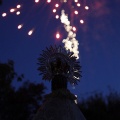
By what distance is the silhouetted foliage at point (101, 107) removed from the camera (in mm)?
27448

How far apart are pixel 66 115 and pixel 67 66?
2586 millimetres

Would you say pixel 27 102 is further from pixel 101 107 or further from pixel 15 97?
pixel 101 107

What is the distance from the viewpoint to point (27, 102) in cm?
3556

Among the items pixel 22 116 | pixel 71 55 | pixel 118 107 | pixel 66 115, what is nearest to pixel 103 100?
pixel 118 107

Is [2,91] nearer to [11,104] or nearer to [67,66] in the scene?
[11,104]

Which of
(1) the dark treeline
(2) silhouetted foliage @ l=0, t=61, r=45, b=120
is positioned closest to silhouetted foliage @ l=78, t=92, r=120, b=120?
(1) the dark treeline

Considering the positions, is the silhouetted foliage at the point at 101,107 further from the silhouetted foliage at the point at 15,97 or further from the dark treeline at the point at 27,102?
the silhouetted foliage at the point at 15,97

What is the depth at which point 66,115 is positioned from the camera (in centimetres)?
1036

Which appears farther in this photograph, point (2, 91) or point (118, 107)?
point (2, 91)

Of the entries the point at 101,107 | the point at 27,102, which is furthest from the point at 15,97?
the point at 101,107

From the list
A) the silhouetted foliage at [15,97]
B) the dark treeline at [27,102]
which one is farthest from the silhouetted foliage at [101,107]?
the silhouetted foliage at [15,97]

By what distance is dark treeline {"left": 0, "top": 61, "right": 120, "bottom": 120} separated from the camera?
2835 cm

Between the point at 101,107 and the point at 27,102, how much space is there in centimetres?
936

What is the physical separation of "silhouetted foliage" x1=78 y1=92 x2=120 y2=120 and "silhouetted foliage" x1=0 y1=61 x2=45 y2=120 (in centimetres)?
651
